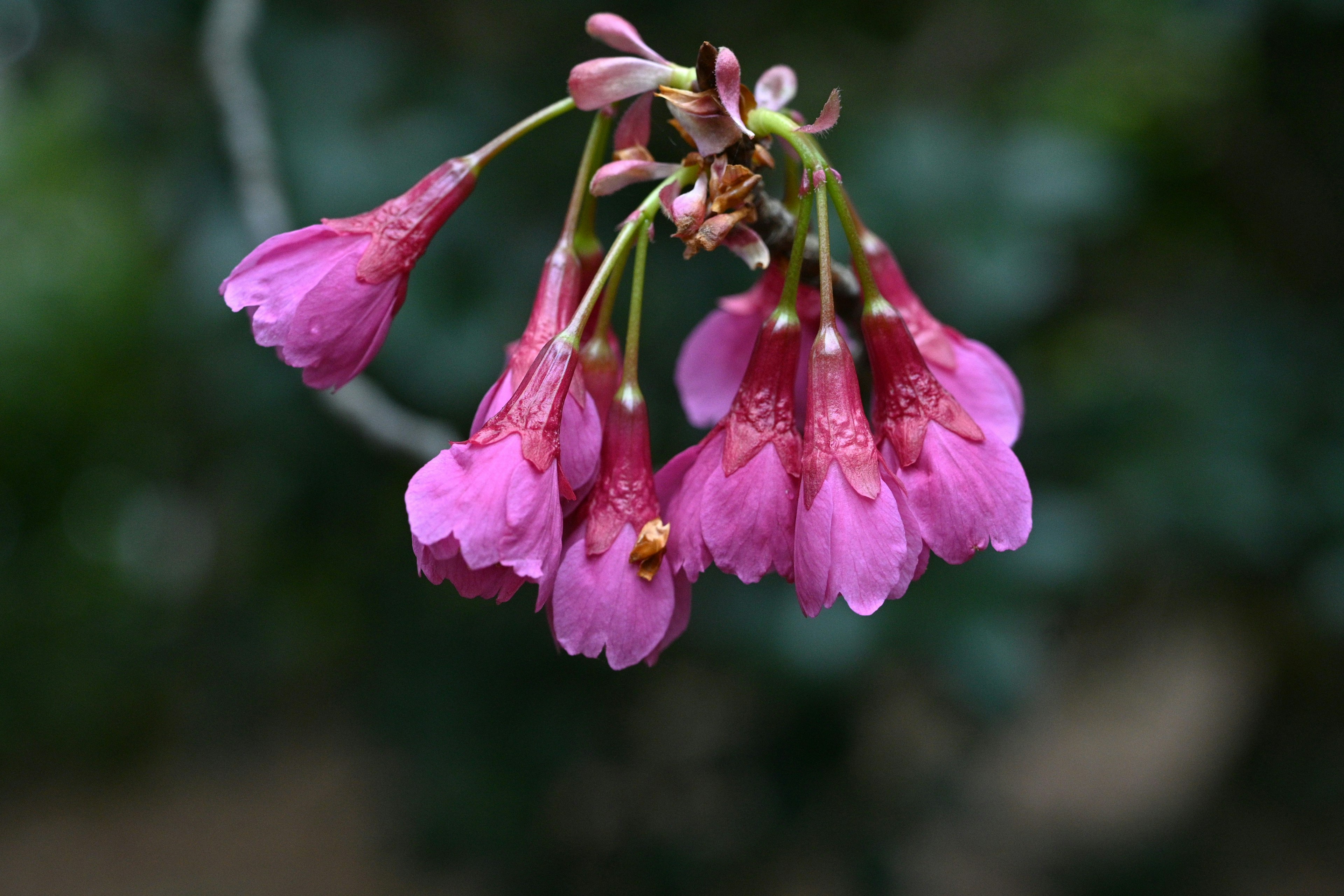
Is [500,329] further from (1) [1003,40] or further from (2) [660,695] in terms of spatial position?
(1) [1003,40]

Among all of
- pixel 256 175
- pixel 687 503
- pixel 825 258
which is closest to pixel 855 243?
pixel 825 258

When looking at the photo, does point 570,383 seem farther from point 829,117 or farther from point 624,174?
point 829,117

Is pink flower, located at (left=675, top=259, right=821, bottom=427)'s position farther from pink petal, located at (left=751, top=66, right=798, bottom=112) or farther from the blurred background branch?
the blurred background branch

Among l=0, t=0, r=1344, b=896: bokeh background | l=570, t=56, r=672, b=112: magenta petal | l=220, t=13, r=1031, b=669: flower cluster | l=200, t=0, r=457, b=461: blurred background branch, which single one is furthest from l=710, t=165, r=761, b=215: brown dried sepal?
l=0, t=0, r=1344, b=896: bokeh background

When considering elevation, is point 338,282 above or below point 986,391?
above

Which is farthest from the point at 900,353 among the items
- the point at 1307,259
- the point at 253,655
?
the point at 253,655

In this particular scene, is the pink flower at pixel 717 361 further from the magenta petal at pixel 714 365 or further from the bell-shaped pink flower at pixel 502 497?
the bell-shaped pink flower at pixel 502 497

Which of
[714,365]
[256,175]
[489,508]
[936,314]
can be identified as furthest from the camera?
[936,314]
